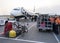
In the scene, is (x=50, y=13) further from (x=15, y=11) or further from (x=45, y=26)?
(x=15, y=11)

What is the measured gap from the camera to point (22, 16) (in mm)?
45625

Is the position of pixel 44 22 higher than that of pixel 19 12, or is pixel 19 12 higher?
pixel 19 12

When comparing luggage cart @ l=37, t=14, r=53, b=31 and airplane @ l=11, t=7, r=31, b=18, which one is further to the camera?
airplane @ l=11, t=7, r=31, b=18

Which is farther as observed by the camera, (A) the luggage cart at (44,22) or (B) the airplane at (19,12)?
(B) the airplane at (19,12)

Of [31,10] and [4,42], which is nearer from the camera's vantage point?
[4,42]

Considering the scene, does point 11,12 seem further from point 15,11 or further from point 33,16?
point 33,16

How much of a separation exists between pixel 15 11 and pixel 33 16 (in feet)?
17.3

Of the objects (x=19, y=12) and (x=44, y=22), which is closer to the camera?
(x=44, y=22)

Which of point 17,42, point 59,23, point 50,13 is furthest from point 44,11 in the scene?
point 17,42

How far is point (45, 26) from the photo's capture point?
830 inches

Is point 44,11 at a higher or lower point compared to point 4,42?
higher

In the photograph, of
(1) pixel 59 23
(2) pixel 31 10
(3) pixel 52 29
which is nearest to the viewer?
(1) pixel 59 23

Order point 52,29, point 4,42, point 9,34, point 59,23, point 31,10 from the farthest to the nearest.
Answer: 1. point 31,10
2. point 52,29
3. point 59,23
4. point 9,34
5. point 4,42

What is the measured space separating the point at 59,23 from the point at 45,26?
5.68 ft
